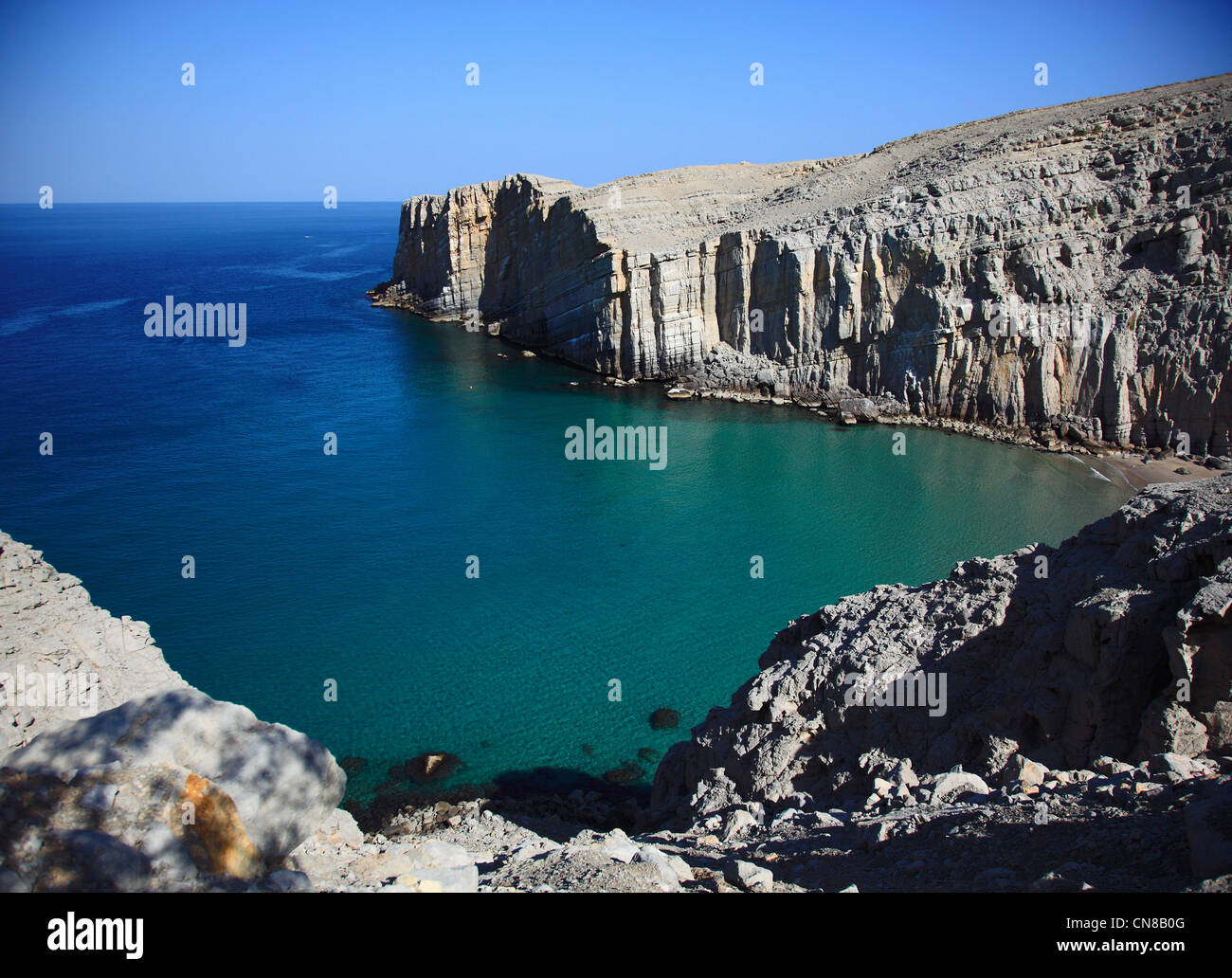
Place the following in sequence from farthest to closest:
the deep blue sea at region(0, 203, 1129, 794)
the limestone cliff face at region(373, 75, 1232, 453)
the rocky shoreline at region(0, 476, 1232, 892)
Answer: the limestone cliff face at region(373, 75, 1232, 453) < the deep blue sea at region(0, 203, 1129, 794) < the rocky shoreline at region(0, 476, 1232, 892)

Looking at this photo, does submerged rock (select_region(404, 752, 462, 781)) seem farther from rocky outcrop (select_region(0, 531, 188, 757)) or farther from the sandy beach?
the sandy beach

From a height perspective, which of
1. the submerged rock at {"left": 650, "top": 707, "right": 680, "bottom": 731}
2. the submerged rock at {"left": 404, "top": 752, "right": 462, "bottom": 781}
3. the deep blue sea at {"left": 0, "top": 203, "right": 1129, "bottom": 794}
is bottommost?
the submerged rock at {"left": 404, "top": 752, "right": 462, "bottom": 781}

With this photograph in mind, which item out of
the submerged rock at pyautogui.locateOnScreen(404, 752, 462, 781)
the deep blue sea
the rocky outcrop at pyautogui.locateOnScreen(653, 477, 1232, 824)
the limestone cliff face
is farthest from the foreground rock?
the limestone cliff face

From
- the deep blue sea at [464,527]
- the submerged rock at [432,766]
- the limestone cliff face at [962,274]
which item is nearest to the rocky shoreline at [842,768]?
A: the submerged rock at [432,766]

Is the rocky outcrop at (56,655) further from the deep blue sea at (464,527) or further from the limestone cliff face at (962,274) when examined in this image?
the limestone cliff face at (962,274)

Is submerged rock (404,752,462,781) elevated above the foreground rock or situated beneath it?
situated beneath

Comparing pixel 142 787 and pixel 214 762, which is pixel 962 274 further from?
pixel 142 787

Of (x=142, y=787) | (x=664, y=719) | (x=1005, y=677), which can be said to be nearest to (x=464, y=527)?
(x=664, y=719)
